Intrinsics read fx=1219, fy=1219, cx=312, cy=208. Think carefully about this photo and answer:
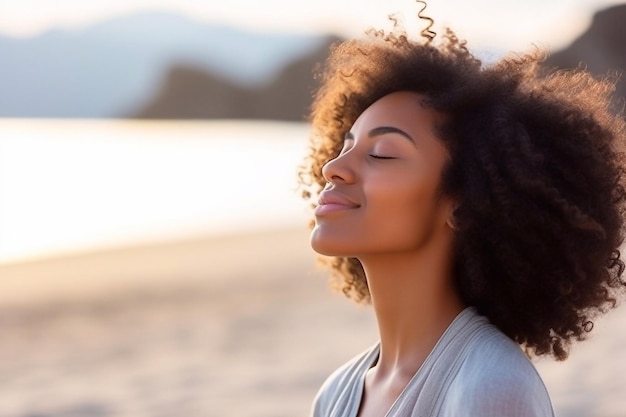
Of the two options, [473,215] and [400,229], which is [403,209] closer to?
[400,229]

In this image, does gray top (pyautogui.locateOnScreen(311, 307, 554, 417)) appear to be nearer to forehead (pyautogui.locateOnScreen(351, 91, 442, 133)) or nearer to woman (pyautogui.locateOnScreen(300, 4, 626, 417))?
woman (pyautogui.locateOnScreen(300, 4, 626, 417))

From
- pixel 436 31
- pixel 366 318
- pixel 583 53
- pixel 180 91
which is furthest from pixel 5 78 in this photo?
pixel 436 31

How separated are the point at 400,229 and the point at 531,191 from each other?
274 mm

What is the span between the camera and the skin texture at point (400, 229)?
98.0 inches

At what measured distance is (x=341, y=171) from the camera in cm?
254

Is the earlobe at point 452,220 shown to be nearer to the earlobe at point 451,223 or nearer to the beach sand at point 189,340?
the earlobe at point 451,223

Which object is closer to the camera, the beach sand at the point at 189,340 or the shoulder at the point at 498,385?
the shoulder at the point at 498,385

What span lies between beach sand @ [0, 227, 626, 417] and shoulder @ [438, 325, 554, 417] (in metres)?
3.25

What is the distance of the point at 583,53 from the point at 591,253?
15398 mm

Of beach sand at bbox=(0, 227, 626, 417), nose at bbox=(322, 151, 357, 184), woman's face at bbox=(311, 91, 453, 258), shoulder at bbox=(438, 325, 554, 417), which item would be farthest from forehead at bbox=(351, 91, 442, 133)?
beach sand at bbox=(0, 227, 626, 417)

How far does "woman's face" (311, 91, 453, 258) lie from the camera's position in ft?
8.14

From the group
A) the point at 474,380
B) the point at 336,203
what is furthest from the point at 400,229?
the point at 474,380

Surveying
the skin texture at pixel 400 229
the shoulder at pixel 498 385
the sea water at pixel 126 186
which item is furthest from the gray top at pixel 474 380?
the sea water at pixel 126 186

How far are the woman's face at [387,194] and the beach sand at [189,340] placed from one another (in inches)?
124
